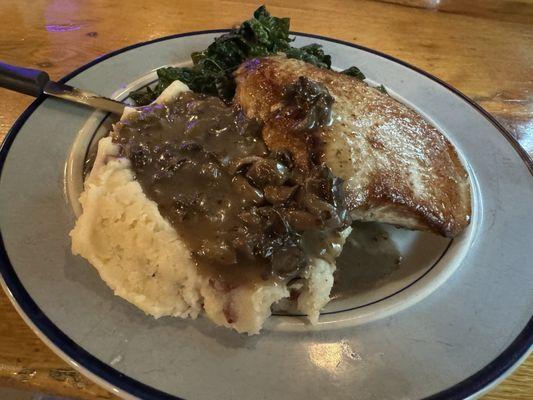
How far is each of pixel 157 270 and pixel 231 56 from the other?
6.65ft

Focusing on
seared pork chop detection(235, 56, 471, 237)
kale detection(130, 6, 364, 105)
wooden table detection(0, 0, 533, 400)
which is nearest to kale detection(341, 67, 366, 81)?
kale detection(130, 6, 364, 105)

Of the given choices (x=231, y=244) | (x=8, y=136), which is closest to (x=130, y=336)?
(x=231, y=244)

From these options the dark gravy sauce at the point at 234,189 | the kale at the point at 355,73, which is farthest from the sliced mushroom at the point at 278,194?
the kale at the point at 355,73

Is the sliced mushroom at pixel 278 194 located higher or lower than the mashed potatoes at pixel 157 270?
higher

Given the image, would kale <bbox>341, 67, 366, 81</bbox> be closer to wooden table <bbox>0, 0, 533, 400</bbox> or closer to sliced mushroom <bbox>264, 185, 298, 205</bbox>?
wooden table <bbox>0, 0, 533, 400</bbox>

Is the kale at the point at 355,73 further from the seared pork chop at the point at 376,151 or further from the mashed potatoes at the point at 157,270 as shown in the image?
the mashed potatoes at the point at 157,270

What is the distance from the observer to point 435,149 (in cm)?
279

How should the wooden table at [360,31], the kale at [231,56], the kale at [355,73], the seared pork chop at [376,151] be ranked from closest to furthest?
1. the seared pork chop at [376,151]
2. the kale at [231,56]
3. the kale at [355,73]
4. the wooden table at [360,31]

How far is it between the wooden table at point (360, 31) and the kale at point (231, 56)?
702 millimetres

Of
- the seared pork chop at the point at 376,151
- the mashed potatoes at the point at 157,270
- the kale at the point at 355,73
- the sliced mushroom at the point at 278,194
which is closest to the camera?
the mashed potatoes at the point at 157,270

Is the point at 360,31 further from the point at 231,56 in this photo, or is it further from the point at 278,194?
the point at 278,194

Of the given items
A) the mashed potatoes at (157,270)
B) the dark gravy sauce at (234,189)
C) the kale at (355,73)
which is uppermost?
the kale at (355,73)

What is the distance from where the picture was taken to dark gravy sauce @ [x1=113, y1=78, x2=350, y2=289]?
6.80 ft

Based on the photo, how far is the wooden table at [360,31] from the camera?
3.75 meters
